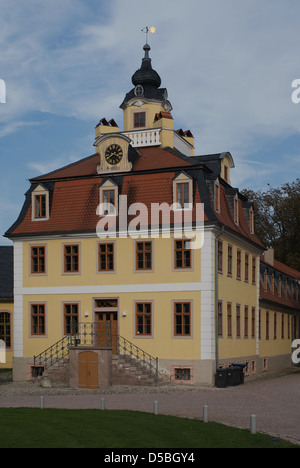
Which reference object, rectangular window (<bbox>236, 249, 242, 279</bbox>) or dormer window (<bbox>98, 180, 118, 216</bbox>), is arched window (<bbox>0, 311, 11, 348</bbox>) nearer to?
dormer window (<bbox>98, 180, 118, 216</bbox>)

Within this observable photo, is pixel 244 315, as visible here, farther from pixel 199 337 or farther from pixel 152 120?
pixel 152 120

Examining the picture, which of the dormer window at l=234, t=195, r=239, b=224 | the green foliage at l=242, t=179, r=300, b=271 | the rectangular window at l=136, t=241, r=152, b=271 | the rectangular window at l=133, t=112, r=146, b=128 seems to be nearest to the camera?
the rectangular window at l=136, t=241, r=152, b=271

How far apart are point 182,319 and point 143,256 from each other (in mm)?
3488

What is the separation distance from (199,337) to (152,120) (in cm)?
1322

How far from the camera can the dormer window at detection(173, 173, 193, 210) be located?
3359 centimetres

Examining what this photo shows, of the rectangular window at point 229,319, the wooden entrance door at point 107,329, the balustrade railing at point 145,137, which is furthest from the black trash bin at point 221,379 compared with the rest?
the balustrade railing at point 145,137

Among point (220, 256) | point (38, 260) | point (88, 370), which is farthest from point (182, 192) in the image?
point (88, 370)

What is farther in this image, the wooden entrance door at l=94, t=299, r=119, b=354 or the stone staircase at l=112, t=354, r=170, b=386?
the wooden entrance door at l=94, t=299, r=119, b=354

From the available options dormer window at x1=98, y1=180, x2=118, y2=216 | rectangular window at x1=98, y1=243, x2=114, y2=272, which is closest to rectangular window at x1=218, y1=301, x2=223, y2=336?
rectangular window at x1=98, y1=243, x2=114, y2=272

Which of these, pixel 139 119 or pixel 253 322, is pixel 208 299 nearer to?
pixel 253 322

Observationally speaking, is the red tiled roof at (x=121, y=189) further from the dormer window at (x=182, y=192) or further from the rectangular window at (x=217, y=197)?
the rectangular window at (x=217, y=197)

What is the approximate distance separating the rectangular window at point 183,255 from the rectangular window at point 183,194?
5.57ft

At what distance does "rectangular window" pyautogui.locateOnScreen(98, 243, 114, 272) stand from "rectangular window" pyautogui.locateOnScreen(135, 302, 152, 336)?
2.35m

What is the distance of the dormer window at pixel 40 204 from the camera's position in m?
36.7
